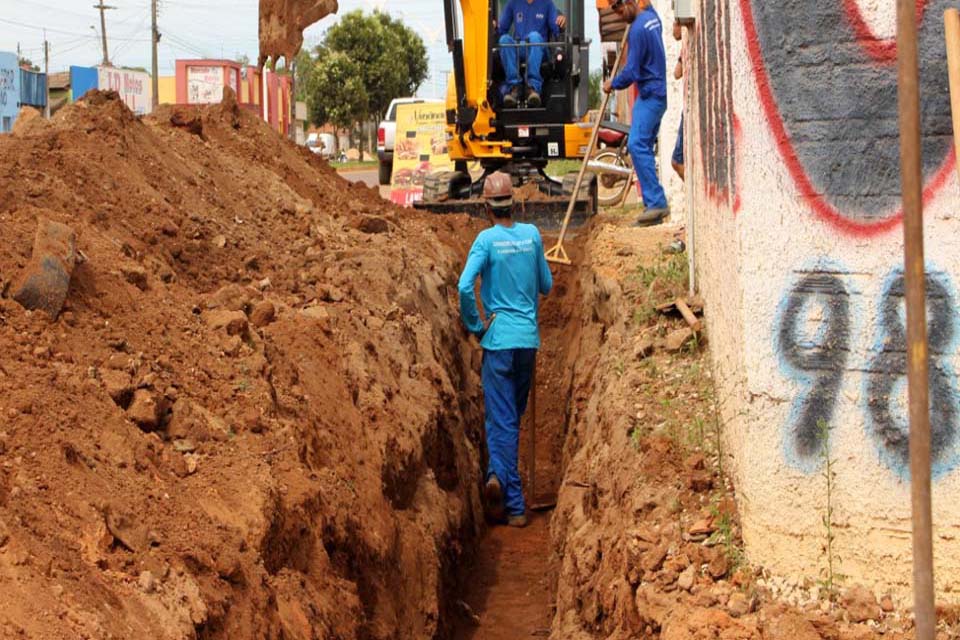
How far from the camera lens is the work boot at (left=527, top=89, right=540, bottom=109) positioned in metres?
15.1

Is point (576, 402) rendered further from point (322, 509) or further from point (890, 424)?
point (890, 424)

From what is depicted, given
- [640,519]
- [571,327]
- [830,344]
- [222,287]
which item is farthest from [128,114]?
[830,344]

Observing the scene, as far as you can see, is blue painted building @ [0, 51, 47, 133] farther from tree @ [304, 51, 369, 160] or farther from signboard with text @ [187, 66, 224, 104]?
tree @ [304, 51, 369, 160]

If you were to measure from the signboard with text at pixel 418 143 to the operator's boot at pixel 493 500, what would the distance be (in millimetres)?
12835

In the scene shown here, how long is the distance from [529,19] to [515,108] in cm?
107

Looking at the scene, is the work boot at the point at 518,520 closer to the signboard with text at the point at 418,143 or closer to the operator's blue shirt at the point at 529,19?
the operator's blue shirt at the point at 529,19

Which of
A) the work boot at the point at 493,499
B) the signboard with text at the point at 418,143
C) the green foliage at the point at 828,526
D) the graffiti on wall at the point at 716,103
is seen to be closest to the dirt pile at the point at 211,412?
the work boot at the point at 493,499

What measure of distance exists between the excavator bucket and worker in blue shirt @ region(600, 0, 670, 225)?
3328 millimetres

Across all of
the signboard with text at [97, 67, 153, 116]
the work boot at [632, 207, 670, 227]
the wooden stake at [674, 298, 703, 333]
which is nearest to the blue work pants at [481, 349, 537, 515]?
the wooden stake at [674, 298, 703, 333]

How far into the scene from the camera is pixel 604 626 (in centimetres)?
576

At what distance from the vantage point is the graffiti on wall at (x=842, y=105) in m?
4.57

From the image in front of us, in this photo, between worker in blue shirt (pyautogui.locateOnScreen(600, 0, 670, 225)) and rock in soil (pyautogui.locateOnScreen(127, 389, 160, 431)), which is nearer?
rock in soil (pyautogui.locateOnScreen(127, 389, 160, 431))

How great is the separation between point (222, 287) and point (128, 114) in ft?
8.28

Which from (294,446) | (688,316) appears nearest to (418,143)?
(688,316)
